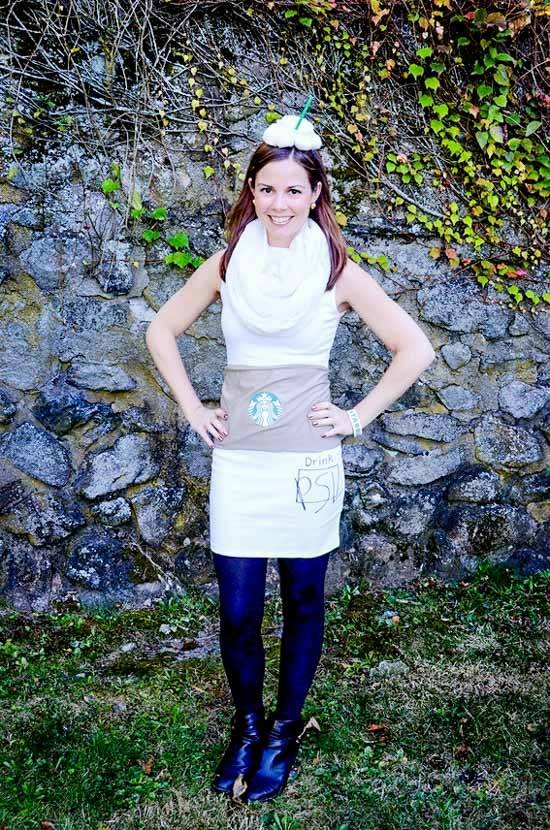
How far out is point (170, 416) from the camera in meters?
3.27

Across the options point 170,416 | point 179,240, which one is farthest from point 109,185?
point 170,416

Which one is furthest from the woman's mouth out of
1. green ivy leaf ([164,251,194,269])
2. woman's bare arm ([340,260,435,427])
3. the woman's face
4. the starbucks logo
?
green ivy leaf ([164,251,194,269])

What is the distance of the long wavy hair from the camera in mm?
2084

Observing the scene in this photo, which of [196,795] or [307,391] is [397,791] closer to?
[196,795]

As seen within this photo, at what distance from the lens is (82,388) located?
3.19 metres

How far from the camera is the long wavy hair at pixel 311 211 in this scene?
2.08 m

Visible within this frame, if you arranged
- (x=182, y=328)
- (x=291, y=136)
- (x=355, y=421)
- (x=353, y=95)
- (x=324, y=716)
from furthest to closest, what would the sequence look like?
(x=353, y=95) < (x=324, y=716) < (x=182, y=328) < (x=355, y=421) < (x=291, y=136)

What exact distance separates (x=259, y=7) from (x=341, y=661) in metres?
2.49

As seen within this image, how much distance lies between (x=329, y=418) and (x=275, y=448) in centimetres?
17

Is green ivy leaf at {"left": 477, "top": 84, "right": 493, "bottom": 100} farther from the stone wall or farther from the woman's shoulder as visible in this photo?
the woman's shoulder

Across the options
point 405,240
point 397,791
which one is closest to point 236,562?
point 397,791

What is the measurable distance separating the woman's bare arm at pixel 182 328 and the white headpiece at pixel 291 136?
40 cm

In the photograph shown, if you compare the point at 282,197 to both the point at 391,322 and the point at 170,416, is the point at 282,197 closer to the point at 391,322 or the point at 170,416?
the point at 391,322

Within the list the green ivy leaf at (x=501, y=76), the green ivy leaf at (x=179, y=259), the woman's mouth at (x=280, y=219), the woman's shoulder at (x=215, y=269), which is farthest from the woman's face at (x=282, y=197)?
the green ivy leaf at (x=501, y=76)
